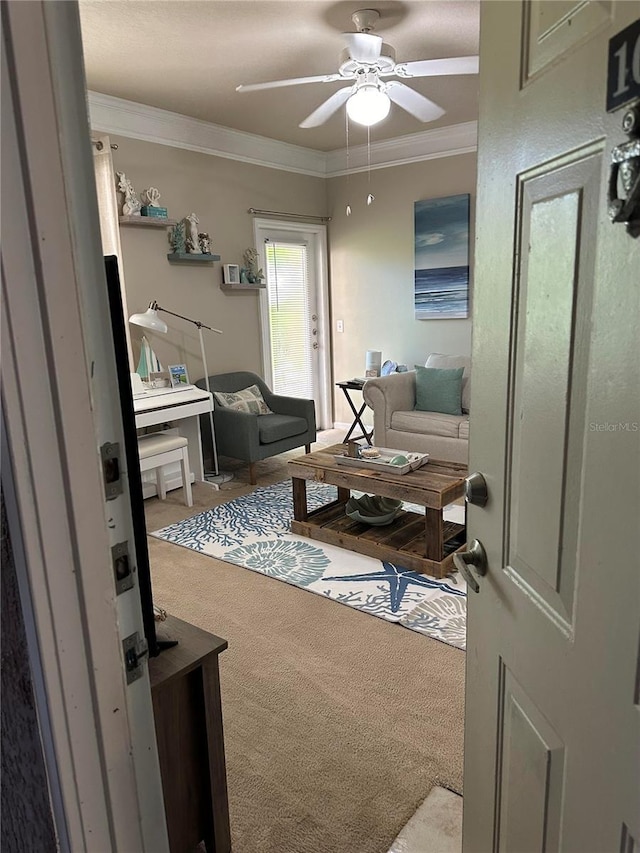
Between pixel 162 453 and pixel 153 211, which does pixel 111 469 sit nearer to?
pixel 162 453

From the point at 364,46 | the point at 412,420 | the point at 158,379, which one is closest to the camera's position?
the point at 364,46

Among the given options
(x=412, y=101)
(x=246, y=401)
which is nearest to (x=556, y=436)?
(x=412, y=101)

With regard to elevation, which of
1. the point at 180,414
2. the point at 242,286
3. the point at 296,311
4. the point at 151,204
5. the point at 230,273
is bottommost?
the point at 180,414

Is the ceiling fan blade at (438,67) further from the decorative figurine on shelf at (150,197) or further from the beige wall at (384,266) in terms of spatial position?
the beige wall at (384,266)

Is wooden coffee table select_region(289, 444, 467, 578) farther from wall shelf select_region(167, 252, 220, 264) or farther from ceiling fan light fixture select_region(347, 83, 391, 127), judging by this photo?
wall shelf select_region(167, 252, 220, 264)

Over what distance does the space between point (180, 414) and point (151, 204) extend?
62.8 inches

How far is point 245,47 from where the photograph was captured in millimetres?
3291

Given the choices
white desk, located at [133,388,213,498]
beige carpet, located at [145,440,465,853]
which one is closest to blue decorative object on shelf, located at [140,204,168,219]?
white desk, located at [133,388,213,498]

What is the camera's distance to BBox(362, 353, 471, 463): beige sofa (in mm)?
4398

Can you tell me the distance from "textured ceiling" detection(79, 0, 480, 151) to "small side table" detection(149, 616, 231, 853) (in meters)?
2.85

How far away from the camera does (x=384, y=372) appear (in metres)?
5.77

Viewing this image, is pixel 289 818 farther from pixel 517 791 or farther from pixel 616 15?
pixel 616 15

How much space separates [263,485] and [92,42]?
2.98 meters

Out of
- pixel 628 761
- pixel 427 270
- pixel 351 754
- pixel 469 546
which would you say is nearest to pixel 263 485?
pixel 427 270
